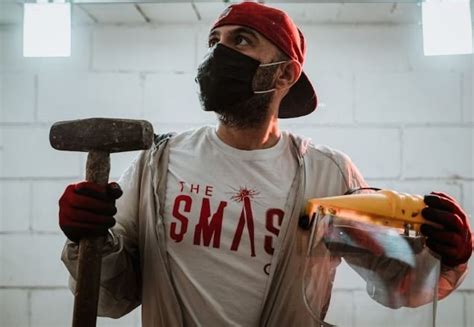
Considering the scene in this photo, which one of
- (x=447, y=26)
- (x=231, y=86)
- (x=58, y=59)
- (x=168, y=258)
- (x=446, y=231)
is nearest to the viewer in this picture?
(x=446, y=231)

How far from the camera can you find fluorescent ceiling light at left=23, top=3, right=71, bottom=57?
6.63 ft

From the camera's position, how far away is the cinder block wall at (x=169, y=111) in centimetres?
227

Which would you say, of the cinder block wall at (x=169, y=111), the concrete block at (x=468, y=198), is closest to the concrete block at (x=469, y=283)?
the cinder block wall at (x=169, y=111)

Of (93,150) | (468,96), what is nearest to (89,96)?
(93,150)

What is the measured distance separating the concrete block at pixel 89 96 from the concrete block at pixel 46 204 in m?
0.29

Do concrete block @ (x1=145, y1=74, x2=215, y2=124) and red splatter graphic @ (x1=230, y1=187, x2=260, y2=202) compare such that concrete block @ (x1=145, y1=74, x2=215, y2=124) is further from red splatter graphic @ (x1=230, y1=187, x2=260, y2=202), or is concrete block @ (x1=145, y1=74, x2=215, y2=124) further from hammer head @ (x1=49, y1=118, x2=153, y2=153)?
hammer head @ (x1=49, y1=118, x2=153, y2=153)

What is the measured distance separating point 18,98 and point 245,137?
1.28 m

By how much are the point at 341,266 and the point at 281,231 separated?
25cm

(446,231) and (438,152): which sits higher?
(438,152)

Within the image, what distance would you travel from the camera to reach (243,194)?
57.4 inches

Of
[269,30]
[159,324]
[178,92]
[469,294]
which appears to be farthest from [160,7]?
[469,294]

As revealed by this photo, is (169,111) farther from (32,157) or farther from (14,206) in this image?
(14,206)

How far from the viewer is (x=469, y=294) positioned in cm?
223

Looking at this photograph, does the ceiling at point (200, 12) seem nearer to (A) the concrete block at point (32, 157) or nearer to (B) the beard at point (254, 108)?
(A) the concrete block at point (32, 157)
